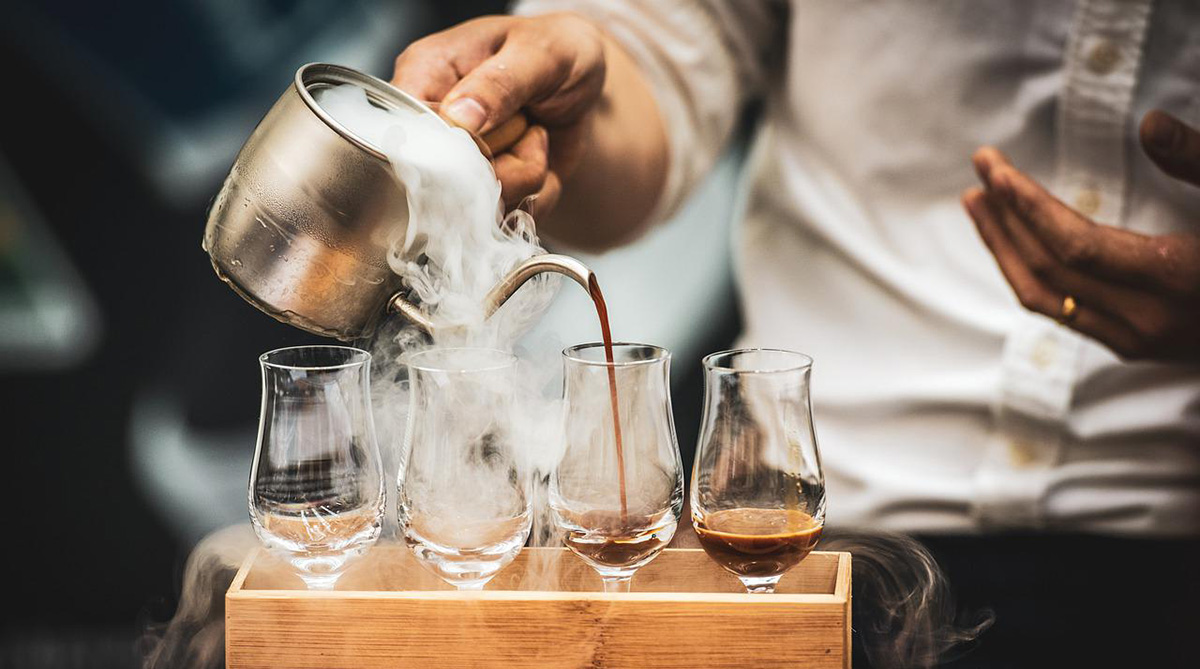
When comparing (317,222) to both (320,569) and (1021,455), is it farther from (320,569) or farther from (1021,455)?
(1021,455)

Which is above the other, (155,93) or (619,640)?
(155,93)

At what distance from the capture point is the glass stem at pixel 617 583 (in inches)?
34.9

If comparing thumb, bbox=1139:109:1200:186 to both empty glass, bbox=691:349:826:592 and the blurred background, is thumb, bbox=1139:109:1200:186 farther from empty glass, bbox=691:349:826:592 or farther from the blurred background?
the blurred background

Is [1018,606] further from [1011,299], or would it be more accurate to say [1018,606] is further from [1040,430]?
[1011,299]

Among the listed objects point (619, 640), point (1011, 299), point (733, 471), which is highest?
point (1011, 299)

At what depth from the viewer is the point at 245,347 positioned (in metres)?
2.23

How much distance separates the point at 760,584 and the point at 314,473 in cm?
38

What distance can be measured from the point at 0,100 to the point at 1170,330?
218 cm

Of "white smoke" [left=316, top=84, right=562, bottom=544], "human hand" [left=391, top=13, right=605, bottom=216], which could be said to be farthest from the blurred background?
"white smoke" [left=316, top=84, right=562, bottom=544]

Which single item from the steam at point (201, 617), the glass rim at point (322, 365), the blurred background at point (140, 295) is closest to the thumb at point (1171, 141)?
the glass rim at point (322, 365)

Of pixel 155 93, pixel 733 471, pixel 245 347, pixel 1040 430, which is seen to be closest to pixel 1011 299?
pixel 1040 430

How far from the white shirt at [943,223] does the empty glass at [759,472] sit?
0.57m

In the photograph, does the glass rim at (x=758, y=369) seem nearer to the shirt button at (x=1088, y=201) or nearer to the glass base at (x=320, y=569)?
the glass base at (x=320, y=569)

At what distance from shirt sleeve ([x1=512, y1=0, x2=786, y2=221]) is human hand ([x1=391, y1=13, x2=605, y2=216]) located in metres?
0.30
